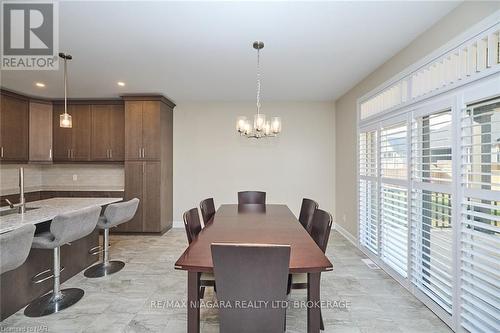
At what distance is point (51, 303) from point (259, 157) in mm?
3789

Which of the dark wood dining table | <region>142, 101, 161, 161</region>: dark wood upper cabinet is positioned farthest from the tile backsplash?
the dark wood dining table

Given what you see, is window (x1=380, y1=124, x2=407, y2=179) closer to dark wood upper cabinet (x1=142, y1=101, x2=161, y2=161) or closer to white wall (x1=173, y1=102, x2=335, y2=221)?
white wall (x1=173, y1=102, x2=335, y2=221)

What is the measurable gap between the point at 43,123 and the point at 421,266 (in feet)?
21.1

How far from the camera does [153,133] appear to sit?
4.55 m

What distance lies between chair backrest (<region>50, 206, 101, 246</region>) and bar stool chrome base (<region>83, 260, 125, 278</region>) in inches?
31.9

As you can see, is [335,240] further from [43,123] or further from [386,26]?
[43,123]

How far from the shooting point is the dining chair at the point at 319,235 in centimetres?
189

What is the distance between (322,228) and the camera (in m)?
2.07

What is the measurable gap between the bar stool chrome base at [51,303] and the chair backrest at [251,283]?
1.89 meters

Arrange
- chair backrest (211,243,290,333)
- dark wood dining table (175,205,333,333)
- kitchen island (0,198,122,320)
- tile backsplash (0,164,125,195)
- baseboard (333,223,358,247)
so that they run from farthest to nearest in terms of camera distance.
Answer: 1. tile backsplash (0,164,125,195)
2. baseboard (333,223,358,247)
3. kitchen island (0,198,122,320)
4. dark wood dining table (175,205,333,333)
5. chair backrest (211,243,290,333)

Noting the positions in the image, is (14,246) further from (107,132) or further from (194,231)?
(107,132)

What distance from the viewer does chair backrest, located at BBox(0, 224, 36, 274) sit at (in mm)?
1641

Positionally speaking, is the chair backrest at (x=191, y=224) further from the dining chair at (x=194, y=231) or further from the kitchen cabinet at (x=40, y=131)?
the kitchen cabinet at (x=40, y=131)

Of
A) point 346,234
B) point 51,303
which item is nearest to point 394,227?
point 346,234
